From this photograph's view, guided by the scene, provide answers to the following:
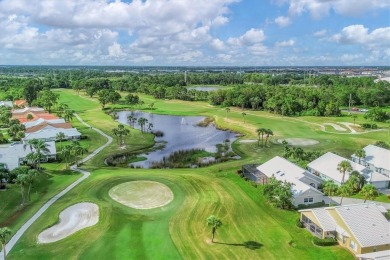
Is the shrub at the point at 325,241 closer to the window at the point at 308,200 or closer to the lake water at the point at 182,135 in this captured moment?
the window at the point at 308,200

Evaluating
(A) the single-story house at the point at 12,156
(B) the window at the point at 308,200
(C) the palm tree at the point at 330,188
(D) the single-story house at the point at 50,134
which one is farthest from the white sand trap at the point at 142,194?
(D) the single-story house at the point at 50,134

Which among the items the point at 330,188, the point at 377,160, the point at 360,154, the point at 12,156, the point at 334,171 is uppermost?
the point at 12,156

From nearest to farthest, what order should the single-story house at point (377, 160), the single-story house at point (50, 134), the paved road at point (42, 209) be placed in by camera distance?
the paved road at point (42, 209)
the single-story house at point (377, 160)
the single-story house at point (50, 134)

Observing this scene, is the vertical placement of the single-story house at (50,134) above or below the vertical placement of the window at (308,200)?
above

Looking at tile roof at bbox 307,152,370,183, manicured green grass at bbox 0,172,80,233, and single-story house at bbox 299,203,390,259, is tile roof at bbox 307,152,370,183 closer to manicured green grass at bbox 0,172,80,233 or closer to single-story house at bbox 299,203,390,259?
single-story house at bbox 299,203,390,259

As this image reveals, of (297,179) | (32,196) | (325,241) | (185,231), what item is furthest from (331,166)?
(32,196)

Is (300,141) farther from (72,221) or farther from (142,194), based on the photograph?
(72,221)

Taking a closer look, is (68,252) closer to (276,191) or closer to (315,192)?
(276,191)
